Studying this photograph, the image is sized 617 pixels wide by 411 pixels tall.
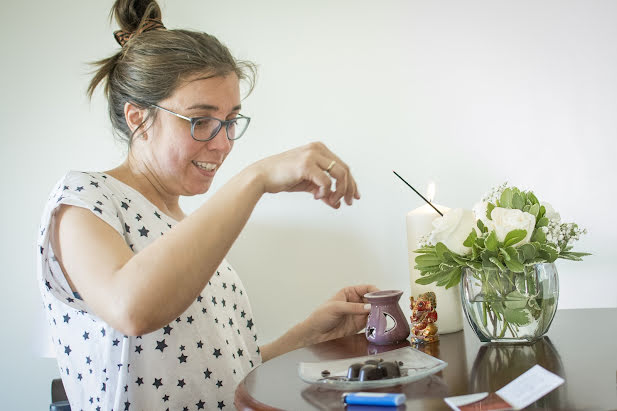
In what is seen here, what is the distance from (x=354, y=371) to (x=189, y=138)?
64 cm

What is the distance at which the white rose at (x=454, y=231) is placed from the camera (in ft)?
3.24

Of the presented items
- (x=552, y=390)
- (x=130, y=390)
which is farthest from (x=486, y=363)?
(x=130, y=390)

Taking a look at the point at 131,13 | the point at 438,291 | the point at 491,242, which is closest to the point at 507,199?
the point at 491,242

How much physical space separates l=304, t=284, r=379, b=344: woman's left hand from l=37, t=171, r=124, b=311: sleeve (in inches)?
19.9

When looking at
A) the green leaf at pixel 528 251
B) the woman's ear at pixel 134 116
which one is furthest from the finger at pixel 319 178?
the woman's ear at pixel 134 116

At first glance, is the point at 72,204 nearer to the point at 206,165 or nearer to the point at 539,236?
the point at 206,165

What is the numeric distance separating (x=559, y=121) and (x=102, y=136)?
1314 mm

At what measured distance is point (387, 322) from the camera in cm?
111

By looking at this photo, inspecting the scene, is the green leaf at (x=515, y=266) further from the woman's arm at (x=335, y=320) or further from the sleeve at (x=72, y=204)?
the sleeve at (x=72, y=204)

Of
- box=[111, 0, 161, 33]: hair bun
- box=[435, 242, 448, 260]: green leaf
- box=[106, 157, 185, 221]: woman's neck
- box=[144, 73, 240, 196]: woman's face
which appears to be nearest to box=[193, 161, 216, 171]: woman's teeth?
box=[144, 73, 240, 196]: woman's face

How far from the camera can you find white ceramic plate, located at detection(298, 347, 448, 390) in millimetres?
795

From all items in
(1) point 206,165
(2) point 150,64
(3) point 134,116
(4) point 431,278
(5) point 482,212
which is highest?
(2) point 150,64

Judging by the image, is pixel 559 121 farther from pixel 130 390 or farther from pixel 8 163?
pixel 8 163

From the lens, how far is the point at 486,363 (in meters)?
0.90
